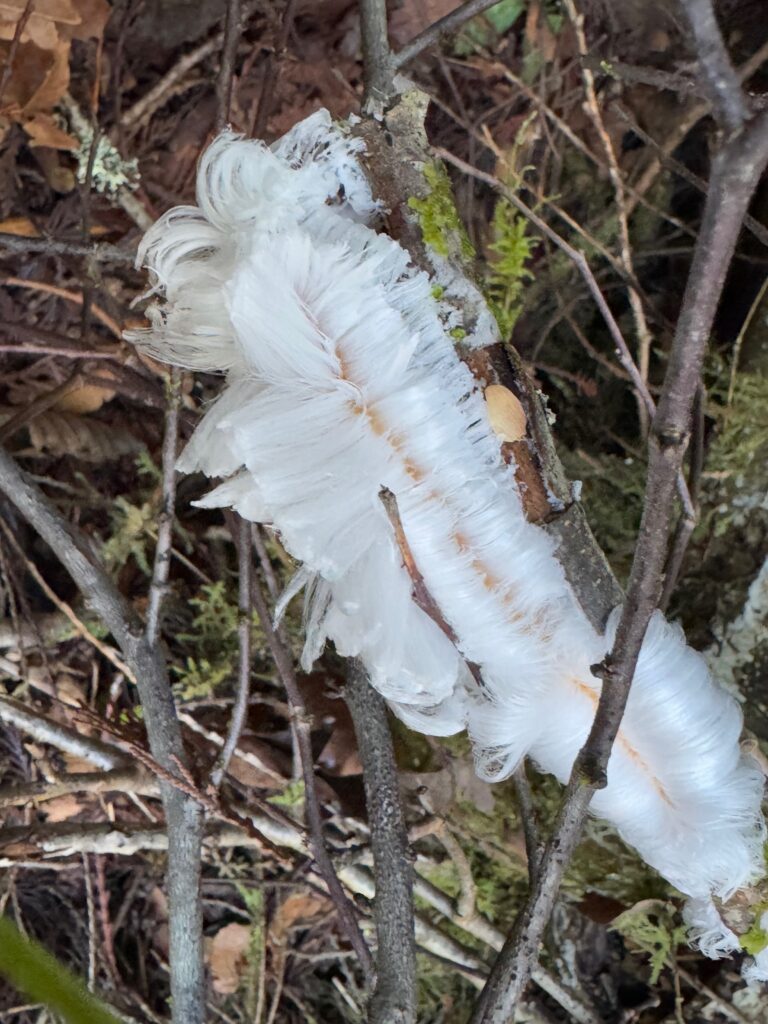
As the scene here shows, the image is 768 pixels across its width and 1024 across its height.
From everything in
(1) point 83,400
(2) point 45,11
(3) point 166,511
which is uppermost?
(2) point 45,11

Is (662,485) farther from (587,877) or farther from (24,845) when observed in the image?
(24,845)

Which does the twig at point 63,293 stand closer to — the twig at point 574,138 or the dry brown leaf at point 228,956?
the twig at point 574,138

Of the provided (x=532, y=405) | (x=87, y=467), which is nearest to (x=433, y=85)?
(x=532, y=405)

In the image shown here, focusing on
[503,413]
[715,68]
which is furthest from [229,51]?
[715,68]

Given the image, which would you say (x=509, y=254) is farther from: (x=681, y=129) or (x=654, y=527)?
(x=654, y=527)

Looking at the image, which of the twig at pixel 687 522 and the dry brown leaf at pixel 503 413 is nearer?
the dry brown leaf at pixel 503 413

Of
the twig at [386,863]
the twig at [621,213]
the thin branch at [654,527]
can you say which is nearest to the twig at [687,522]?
the twig at [621,213]
